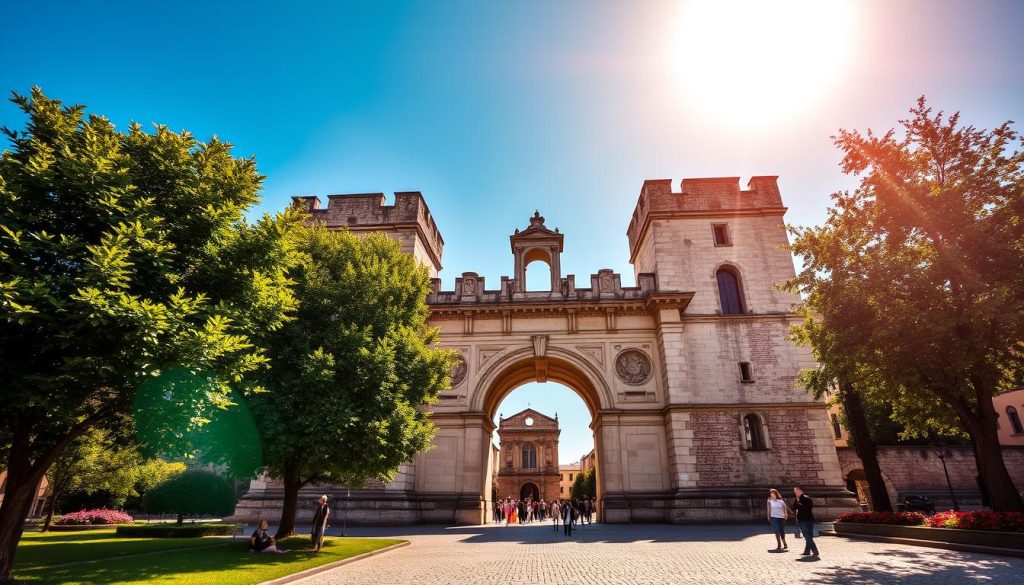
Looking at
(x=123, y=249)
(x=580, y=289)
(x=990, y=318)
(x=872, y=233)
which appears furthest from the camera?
(x=580, y=289)

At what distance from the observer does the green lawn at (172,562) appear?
8.93 metres

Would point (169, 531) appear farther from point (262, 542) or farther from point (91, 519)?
point (91, 519)

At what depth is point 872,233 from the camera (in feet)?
53.4

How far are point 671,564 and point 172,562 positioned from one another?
1161 cm

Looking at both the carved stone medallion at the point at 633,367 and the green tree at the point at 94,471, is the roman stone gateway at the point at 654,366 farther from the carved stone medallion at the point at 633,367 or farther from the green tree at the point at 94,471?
the green tree at the point at 94,471

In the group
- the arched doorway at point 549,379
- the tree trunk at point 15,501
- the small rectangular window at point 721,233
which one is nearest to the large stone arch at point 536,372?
the arched doorway at point 549,379

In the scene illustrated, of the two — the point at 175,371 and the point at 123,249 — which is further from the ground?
the point at 123,249

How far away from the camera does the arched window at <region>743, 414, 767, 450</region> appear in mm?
24156

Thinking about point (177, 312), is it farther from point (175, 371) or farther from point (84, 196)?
point (84, 196)

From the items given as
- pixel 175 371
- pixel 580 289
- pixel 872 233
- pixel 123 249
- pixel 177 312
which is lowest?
pixel 175 371

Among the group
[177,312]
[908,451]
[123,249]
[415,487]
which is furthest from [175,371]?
[908,451]

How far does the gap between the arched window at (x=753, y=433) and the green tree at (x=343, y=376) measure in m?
16.5

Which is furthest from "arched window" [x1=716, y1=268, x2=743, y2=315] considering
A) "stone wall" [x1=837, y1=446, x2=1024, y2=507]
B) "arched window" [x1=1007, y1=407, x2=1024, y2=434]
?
"arched window" [x1=1007, y1=407, x2=1024, y2=434]

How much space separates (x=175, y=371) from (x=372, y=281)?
7.74 meters
